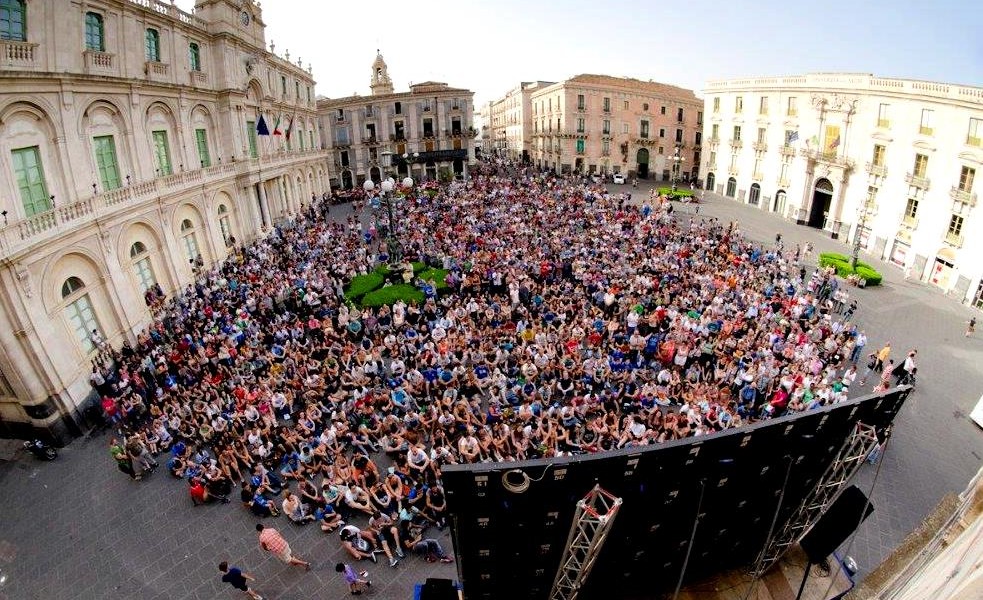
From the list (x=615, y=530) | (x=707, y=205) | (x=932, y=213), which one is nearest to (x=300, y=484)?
(x=615, y=530)

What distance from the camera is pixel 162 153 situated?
22.1 meters

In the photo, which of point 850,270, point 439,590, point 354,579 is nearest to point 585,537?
point 439,590

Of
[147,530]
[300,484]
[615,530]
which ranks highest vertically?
[615,530]

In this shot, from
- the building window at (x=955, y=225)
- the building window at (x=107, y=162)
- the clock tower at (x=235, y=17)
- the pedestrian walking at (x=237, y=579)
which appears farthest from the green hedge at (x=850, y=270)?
the clock tower at (x=235, y=17)

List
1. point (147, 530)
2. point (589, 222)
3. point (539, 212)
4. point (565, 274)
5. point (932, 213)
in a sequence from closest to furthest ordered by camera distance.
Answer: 1. point (147, 530)
2. point (565, 274)
3. point (932, 213)
4. point (589, 222)
5. point (539, 212)

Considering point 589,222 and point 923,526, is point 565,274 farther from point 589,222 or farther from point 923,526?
point 923,526

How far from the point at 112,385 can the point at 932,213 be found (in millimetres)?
36990

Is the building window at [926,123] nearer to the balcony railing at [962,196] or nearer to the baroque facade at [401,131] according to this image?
the balcony railing at [962,196]

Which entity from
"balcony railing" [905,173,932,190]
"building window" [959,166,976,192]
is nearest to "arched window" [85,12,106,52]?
"building window" [959,166,976,192]

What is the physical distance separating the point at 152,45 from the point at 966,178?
1519 inches

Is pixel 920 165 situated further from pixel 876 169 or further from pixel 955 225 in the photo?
pixel 955 225

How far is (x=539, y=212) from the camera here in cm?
3200

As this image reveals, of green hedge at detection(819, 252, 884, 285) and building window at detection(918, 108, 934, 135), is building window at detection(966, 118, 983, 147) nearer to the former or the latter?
building window at detection(918, 108, 934, 135)

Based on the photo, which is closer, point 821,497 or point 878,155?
point 821,497
